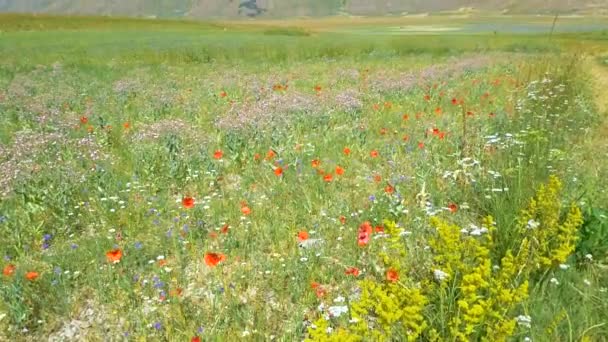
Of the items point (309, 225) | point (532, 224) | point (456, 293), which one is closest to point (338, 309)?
point (456, 293)

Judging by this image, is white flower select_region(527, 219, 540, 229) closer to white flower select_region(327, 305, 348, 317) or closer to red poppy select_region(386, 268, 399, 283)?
red poppy select_region(386, 268, 399, 283)

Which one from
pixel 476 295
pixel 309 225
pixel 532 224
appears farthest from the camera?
pixel 309 225

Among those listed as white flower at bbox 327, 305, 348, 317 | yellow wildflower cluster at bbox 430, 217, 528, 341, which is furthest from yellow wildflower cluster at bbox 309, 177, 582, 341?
white flower at bbox 327, 305, 348, 317

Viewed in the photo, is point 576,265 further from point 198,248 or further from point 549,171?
point 198,248

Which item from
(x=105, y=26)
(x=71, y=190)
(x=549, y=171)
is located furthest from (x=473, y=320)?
(x=105, y=26)

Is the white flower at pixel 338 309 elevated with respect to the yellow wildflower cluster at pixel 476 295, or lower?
lower

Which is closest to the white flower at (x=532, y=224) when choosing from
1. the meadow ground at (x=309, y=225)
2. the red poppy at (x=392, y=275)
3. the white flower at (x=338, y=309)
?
the meadow ground at (x=309, y=225)

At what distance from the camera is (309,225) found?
532cm

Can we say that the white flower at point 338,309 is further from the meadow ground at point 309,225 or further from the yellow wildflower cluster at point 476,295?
the yellow wildflower cluster at point 476,295

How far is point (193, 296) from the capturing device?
422cm

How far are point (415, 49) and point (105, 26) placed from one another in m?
59.8

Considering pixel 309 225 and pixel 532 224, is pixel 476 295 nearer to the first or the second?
pixel 532 224

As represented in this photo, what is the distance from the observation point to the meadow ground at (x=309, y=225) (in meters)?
3.12

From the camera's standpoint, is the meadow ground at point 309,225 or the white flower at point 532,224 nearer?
the meadow ground at point 309,225
